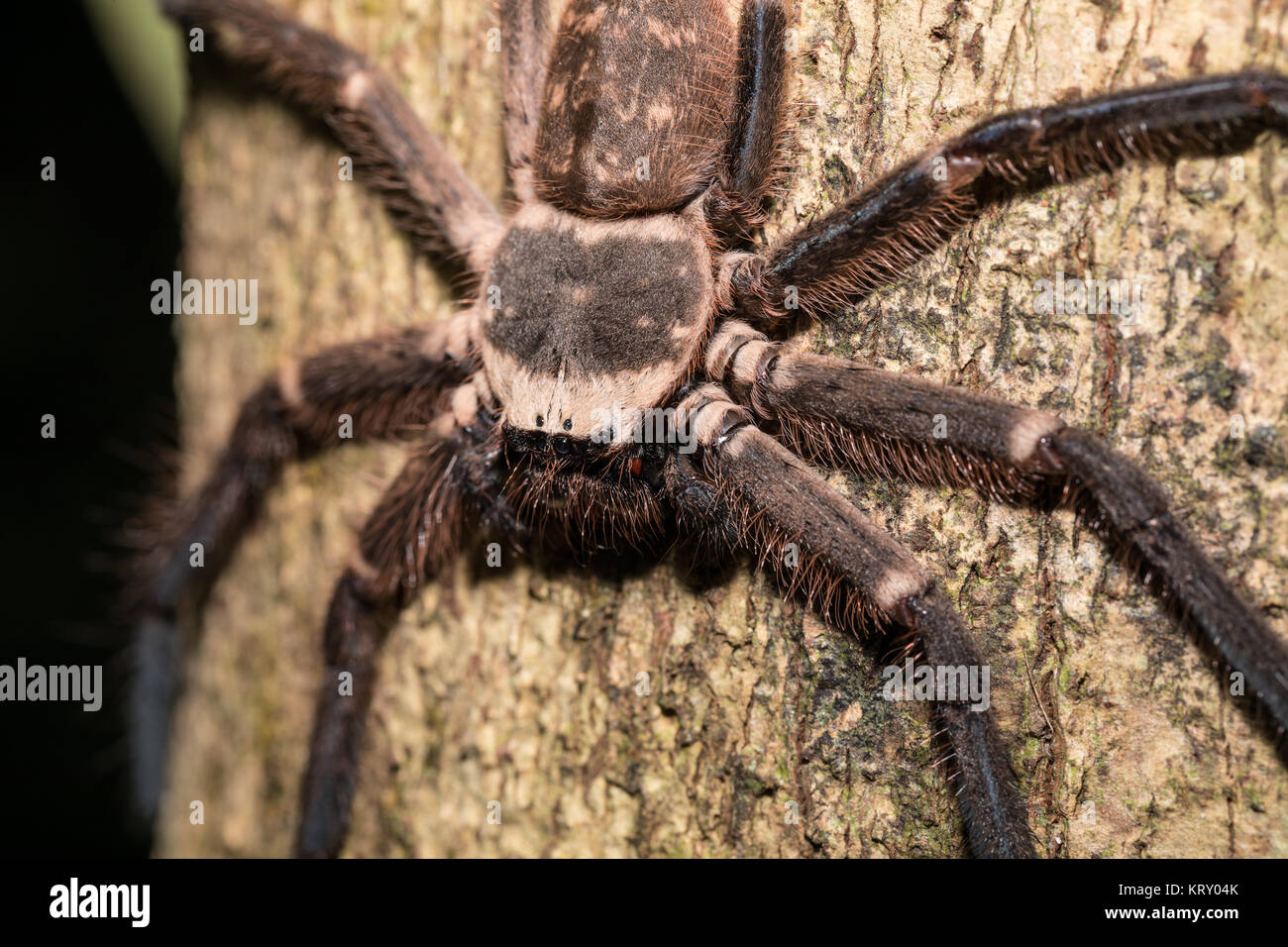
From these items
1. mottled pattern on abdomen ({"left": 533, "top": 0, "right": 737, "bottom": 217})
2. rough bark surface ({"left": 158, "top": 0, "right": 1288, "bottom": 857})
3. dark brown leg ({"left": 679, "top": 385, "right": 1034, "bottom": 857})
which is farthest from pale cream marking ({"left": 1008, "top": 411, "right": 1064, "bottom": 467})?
mottled pattern on abdomen ({"left": 533, "top": 0, "right": 737, "bottom": 217})

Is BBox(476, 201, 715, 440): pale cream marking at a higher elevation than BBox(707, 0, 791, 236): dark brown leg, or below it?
below

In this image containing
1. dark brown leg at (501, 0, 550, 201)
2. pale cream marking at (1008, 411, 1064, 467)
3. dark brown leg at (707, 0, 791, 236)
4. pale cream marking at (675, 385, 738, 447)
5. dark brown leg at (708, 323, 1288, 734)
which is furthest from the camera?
dark brown leg at (501, 0, 550, 201)

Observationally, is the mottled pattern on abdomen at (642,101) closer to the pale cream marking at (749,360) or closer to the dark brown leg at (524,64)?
the dark brown leg at (524,64)

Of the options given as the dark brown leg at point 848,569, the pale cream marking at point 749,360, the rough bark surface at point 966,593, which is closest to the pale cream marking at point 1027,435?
the rough bark surface at point 966,593

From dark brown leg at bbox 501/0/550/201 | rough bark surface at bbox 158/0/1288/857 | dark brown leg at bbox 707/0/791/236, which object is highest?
dark brown leg at bbox 501/0/550/201

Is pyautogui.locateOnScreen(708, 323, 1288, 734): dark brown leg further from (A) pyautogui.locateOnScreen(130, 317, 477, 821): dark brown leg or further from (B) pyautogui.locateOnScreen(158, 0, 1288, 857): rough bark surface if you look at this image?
(A) pyautogui.locateOnScreen(130, 317, 477, 821): dark brown leg

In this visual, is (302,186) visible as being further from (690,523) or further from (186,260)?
(690,523)

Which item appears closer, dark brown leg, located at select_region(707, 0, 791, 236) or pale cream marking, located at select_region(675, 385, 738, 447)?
dark brown leg, located at select_region(707, 0, 791, 236)
